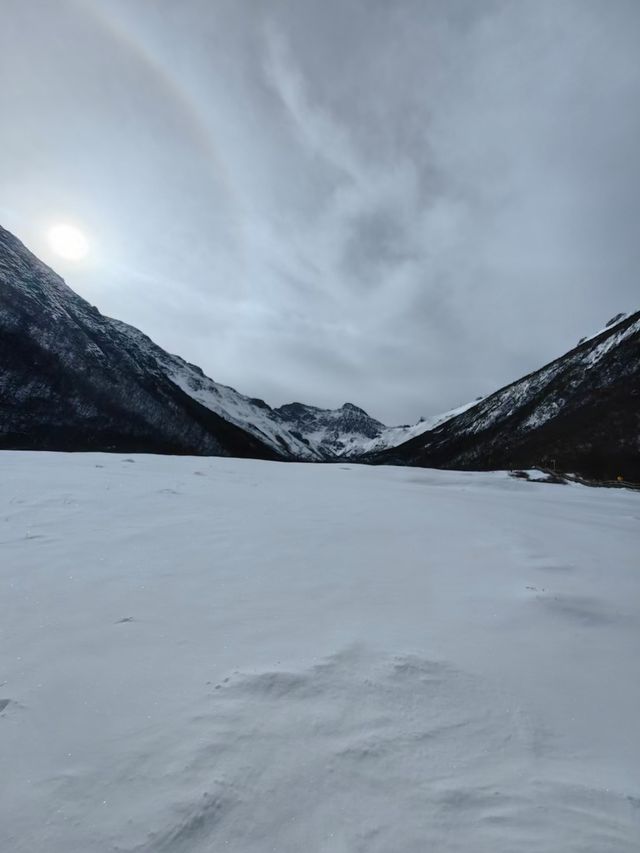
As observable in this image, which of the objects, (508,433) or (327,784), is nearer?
(327,784)

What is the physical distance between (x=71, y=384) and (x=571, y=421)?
132 metres

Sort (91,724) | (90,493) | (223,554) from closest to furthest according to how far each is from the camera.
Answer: (91,724) < (223,554) < (90,493)

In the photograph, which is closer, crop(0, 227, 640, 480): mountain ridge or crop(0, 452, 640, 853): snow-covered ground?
crop(0, 452, 640, 853): snow-covered ground

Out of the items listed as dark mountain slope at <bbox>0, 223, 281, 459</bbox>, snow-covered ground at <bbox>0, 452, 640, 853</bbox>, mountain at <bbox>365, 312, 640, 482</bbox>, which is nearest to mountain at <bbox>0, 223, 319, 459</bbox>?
dark mountain slope at <bbox>0, 223, 281, 459</bbox>

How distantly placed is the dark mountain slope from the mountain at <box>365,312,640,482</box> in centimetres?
8644

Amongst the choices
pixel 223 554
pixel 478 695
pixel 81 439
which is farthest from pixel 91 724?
pixel 81 439

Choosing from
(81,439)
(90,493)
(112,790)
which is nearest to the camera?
(112,790)

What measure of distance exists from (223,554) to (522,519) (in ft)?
21.0

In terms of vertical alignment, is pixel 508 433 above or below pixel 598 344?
below

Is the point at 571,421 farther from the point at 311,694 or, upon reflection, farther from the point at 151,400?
the point at 151,400

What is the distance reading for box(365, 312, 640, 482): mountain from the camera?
3174 inches

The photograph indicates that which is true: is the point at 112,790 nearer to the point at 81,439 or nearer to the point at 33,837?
the point at 33,837

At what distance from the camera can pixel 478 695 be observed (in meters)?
2.90

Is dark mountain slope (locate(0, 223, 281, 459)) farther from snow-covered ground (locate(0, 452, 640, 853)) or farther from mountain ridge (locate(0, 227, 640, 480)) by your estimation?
snow-covered ground (locate(0, 452, 640, 853))
